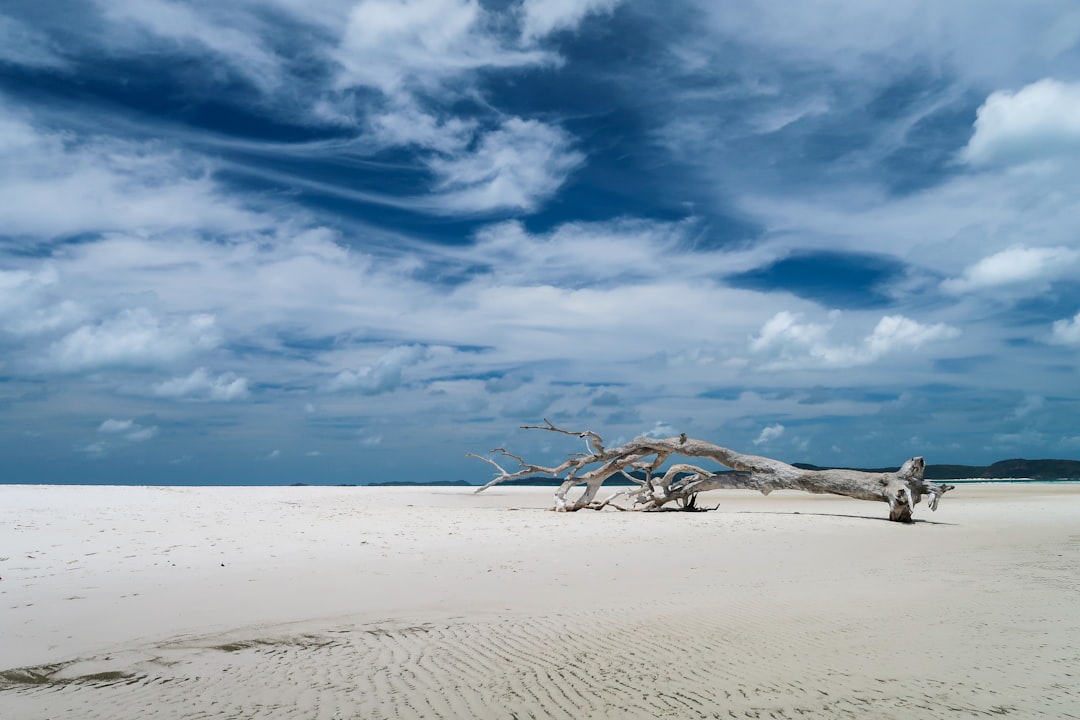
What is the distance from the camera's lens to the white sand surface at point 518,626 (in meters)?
4.68

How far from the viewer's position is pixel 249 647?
19.7 ft

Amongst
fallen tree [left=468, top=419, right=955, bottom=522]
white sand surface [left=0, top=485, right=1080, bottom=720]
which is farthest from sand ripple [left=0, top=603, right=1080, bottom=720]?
fallen tree [left=468, top=419, right=955, bottom=522]

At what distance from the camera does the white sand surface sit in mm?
4680

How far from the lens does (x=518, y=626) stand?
6.71 metres

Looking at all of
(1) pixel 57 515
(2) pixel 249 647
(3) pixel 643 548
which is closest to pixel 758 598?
(3) pixel 643 548

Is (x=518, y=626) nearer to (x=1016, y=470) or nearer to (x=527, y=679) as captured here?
(x=527, y=679)

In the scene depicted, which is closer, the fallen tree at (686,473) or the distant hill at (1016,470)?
the fallen tree at (686,473)

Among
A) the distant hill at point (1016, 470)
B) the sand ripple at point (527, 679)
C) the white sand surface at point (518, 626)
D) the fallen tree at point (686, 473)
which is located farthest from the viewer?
the distant hill at point (1016, 470)

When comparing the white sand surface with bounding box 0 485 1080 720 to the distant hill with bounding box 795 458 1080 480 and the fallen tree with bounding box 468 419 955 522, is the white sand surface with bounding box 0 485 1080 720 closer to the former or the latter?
the fallen tree with bounding box 468 419 955 522

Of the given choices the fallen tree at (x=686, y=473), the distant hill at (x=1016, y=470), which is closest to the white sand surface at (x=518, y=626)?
the fallen tree at (x=686, y=473)

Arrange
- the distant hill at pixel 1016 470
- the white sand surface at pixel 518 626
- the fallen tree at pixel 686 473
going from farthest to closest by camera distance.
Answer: the distant hill at pixel 1016 470 < the fallen tree at pixel 686 473 < the white sand surface at pixel 518 626

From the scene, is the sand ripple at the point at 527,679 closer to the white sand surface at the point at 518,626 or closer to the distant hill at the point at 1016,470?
the white sand surface at the point at 518,626

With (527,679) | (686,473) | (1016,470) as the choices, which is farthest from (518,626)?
(1016,470)

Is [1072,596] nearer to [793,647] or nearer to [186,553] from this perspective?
[793,647]
